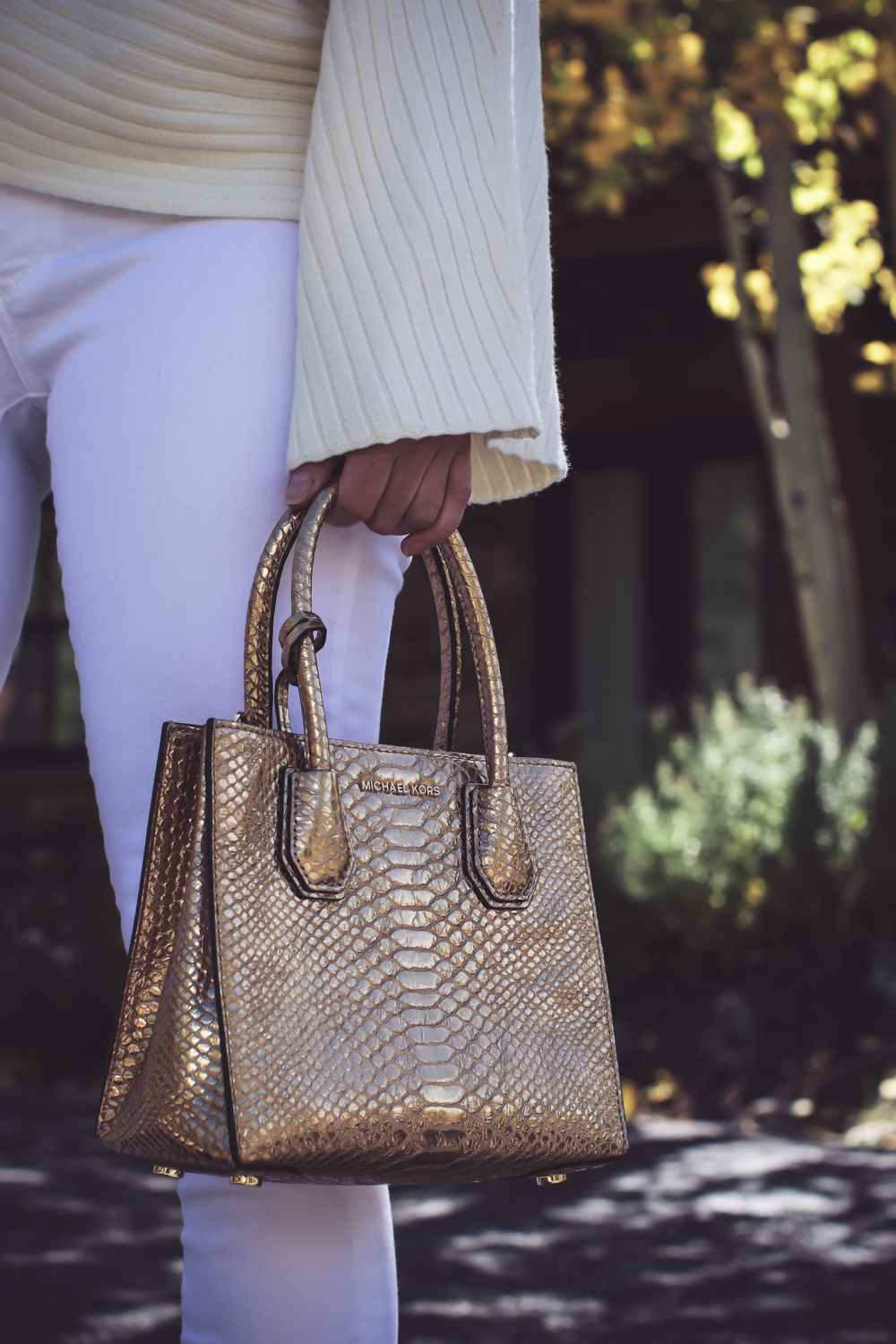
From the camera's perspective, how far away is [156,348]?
3.54ft

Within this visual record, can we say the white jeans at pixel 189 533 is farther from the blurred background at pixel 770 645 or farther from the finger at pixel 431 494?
the blurred background at pixel 770 645

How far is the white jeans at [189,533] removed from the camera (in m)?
1.06

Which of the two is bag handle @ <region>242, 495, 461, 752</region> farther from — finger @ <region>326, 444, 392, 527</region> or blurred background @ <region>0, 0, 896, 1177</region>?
blurred background @ <region>0, 0, 896, 1177</region>

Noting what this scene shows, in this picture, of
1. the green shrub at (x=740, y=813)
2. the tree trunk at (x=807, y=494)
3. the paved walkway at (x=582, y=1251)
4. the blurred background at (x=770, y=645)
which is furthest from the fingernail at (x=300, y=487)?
the tree trunk at (x=807, y=494)

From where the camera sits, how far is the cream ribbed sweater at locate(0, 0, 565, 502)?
107 centimetres

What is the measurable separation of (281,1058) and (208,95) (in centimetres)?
75

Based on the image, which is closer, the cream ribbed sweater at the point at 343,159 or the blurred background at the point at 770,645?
the cream ribbed sweater at the point at 343,159

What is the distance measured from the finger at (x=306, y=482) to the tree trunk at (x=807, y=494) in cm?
378

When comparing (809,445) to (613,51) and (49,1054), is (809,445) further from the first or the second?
(49,1054)

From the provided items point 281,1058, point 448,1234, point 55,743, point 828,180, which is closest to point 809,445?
point 828,180

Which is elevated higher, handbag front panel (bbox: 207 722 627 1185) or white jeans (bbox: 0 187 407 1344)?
white jeans (bbox: 0 187 407 1344)

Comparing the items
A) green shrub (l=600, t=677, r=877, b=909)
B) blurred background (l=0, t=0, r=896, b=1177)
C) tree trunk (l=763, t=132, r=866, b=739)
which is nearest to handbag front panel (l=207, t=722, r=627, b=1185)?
blurred background (l=0, t=0, r=896, b=1177)

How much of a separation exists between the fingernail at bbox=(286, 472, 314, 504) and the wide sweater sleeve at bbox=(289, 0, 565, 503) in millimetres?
23

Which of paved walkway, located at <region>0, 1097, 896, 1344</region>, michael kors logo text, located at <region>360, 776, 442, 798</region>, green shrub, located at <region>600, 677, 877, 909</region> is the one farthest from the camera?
green shrub, located at <region>600, 677, 877, 909</region>
